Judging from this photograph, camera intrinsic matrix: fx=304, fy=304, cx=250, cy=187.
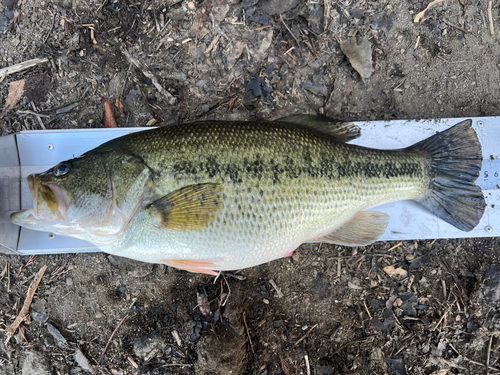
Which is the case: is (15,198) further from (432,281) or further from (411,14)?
(411,14)

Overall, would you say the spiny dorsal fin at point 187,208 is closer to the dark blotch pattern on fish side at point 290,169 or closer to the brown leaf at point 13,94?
the dark blotch pattern on fish side at point 290,169

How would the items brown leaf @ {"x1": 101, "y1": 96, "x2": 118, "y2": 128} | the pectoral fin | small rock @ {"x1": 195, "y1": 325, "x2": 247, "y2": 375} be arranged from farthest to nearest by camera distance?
brown leaf @ {"x1": 101, "y1": 96, "x2": 118, "y2": 128} < small rock @ {"x1": 195, "y1": 325, "x2": 247, "y2": 375} < the pectoral fin

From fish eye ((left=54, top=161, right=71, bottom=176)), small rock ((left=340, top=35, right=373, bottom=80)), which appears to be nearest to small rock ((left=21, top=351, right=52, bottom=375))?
fish eye ((left=54, top=161, right=71, bottom=176))

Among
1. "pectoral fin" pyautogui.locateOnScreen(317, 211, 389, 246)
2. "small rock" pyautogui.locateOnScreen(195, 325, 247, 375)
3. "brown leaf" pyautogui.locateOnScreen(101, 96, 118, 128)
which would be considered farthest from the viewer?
"brown leaf" pyautogui.locateOnScreen(101, 96, 118, 128)

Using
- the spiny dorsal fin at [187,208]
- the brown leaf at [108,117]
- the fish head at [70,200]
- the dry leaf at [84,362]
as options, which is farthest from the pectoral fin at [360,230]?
the dry leaf at [84,362]

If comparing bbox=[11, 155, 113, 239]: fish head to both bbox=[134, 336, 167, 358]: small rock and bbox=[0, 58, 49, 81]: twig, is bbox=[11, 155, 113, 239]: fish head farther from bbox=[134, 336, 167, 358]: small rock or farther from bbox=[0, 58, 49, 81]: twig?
bbox=[0, 58, 49, 81]: twig

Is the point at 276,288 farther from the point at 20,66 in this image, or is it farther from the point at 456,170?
the point at 20,66

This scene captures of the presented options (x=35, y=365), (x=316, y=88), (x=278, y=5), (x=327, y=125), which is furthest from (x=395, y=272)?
(x=35, y=365)
